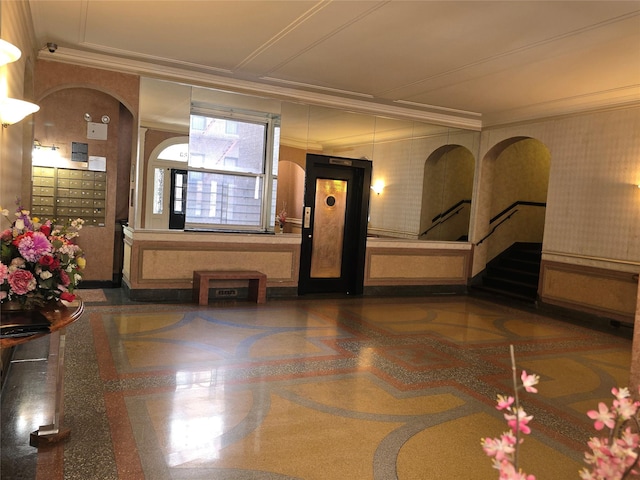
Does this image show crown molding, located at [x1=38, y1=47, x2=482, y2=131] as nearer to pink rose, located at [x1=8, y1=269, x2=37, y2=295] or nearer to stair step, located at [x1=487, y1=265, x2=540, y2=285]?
stair step, located at [x1=487, y1=265, x2=540, y2=285]

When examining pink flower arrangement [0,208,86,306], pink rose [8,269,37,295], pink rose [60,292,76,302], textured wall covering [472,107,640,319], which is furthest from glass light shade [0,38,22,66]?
textured wall covering [472,107,640,319]

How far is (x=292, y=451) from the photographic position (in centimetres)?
302

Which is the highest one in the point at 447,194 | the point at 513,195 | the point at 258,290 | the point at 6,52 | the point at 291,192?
the point at 6,52

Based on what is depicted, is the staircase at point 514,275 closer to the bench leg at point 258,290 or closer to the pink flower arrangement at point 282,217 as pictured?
the pink flower arrangement at point 282,217

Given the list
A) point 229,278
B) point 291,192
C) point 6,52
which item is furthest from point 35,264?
point 291,192

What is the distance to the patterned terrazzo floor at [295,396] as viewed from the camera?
288 centimetres

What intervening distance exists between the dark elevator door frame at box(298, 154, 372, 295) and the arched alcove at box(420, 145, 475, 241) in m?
1.27

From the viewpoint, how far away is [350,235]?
8.70 metres

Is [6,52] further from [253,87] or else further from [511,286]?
[511,286]

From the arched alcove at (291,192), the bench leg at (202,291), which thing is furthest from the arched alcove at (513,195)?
the bench leg at (202,291)

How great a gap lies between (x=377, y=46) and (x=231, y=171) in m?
2.99

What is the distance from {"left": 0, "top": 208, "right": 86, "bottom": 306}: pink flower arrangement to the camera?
104 inches

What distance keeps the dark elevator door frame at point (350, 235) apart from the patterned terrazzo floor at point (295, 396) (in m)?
1.74

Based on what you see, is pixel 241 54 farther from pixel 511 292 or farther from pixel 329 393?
pixel 511 292
